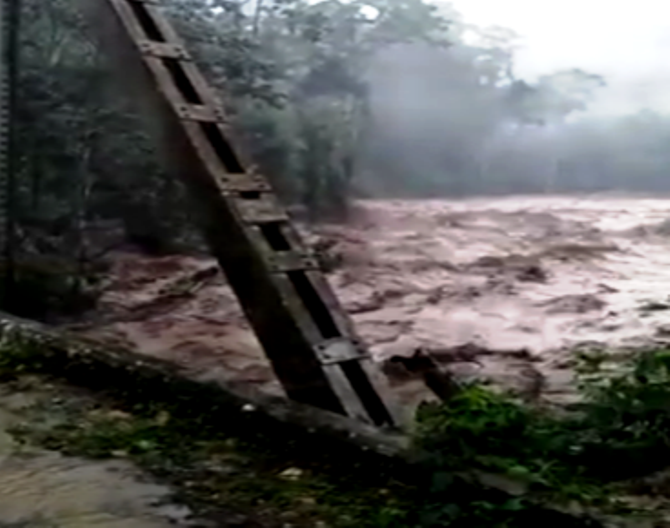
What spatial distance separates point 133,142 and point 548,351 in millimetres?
2519

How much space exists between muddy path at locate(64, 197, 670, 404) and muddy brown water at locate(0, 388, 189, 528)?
809mm

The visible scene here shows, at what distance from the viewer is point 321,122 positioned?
7.64 metres

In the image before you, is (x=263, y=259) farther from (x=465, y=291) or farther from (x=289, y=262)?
(x=465, y=291)

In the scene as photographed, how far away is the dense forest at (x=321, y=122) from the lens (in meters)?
5.78

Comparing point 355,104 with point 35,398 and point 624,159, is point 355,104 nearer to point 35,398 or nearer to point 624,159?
point 624,159

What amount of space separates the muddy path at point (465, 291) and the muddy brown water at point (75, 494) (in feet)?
2.65

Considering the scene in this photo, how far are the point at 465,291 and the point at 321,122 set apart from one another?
5.79 ft

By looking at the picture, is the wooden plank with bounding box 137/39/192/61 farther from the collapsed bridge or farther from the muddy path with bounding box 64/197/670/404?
the muddy path with bounding box 64/197/670/404

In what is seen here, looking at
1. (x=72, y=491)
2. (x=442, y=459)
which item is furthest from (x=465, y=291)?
(x=72, y=491)

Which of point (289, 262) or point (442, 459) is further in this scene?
point (289, 262)

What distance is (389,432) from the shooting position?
Result: 3.12 metres

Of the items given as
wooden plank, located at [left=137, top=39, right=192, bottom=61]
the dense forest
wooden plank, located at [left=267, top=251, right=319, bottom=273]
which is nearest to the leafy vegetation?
wooden plank, located at [left=267, top=251, right=319, bottom=273]

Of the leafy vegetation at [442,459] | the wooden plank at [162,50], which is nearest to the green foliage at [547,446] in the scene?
the leafy vegetation at [442,459]

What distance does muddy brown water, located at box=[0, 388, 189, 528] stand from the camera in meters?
2.77
